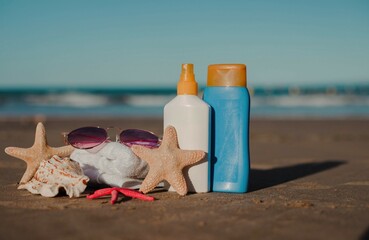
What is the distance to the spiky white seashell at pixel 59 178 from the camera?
336cm

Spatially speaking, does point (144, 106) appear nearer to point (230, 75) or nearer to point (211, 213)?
point (230, 75)

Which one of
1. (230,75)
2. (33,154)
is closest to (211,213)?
(230,75)

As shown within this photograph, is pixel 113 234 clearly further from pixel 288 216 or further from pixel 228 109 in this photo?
pixel 228 109

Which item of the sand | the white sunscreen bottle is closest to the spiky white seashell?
the sand

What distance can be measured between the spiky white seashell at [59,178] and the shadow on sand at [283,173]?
1544 mm

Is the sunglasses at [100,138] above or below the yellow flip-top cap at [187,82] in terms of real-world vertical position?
below

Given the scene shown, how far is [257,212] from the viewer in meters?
2.99

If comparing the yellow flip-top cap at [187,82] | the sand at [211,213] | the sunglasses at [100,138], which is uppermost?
the yellow flip-top cap at [187,82]

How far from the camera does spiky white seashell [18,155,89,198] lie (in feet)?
11.0

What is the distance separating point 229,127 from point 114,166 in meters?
1.04

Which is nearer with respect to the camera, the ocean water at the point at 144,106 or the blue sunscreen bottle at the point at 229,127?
the blue sunscreen bottle at the point at 229,127

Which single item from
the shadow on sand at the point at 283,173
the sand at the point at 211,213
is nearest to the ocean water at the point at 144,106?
the shadow on sand at the point at 283,173

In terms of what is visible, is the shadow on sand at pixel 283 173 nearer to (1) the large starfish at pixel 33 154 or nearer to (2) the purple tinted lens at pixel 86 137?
(2) the purple tinted lens at pixel 86 137

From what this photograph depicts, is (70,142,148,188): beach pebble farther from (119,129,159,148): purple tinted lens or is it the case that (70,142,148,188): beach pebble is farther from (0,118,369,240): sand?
(0,118,369,240): sand
